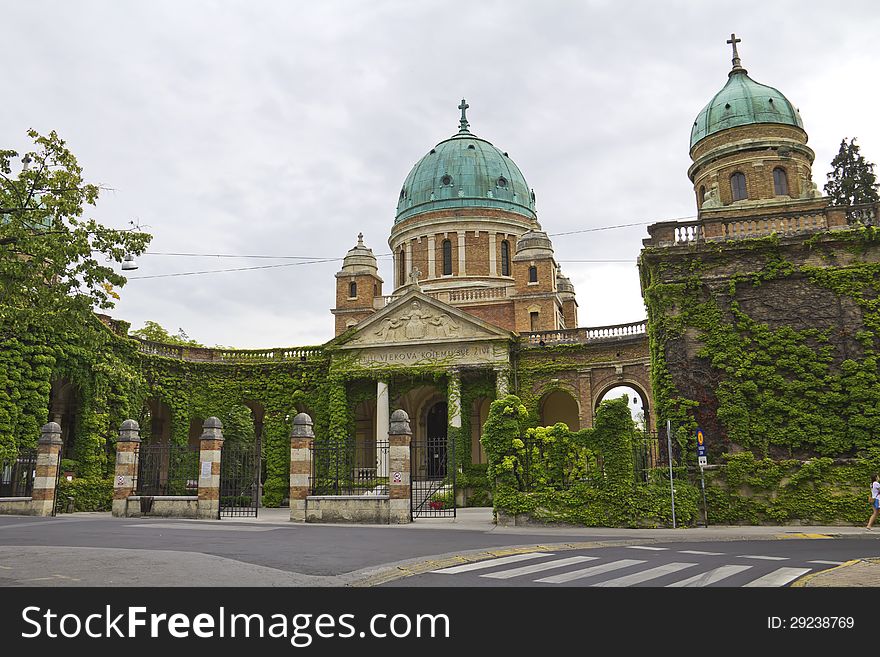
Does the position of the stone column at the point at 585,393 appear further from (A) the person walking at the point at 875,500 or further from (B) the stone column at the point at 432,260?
(A) the person walking at the point at 875,500

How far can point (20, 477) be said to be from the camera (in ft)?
85.7

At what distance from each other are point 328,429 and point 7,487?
14.8 meters

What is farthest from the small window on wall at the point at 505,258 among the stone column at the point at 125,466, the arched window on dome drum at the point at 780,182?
the stone column at the point at 125,466

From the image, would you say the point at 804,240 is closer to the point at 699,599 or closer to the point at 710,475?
the point at 710,475

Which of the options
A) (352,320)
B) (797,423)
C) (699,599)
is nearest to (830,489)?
(797,423)

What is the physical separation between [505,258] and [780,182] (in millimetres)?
19797

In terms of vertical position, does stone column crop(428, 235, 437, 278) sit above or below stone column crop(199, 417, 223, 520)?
above

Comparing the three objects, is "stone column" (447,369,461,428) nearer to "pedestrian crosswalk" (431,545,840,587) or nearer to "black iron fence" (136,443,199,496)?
"black iron fence" (136,443,199,496)

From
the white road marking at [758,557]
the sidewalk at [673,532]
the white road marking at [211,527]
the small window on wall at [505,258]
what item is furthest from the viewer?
the small window on wall at [505,258]

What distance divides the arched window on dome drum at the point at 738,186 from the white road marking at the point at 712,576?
24787 millimetres

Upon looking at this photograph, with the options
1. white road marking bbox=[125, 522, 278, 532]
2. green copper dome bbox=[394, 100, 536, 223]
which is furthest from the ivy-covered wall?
green copper dome bbox=[394, 100, 536, 223]

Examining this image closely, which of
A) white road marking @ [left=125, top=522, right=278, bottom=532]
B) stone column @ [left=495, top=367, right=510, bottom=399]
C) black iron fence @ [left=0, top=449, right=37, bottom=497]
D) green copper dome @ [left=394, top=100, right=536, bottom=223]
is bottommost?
white road marking @ [left=125, top=522, right=278, bottom=532]

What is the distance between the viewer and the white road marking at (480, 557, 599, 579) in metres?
9.93

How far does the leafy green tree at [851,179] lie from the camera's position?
124ft
